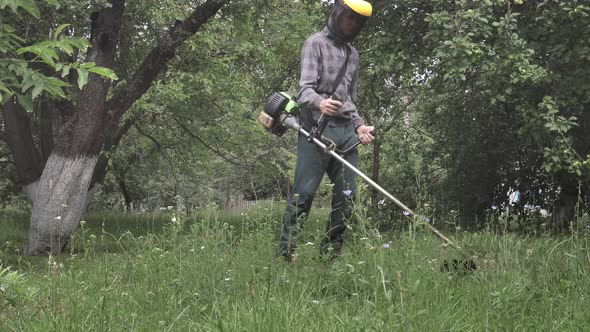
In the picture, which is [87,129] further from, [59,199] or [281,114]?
[281,114]

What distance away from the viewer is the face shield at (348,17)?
442 cm

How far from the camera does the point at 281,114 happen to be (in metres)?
4.59

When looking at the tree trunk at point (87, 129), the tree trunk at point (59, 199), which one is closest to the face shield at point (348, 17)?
the tree trunk at point (87, 129)

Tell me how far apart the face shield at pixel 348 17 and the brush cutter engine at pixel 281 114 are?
622 millimetres

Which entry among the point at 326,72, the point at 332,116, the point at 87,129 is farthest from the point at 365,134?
the point at 87,129

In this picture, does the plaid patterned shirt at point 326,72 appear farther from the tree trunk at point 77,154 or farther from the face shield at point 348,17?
the tree trunk at point 77,154

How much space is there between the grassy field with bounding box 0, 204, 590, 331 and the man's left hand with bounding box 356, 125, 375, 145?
2.67ft

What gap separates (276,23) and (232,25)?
7.02 ft

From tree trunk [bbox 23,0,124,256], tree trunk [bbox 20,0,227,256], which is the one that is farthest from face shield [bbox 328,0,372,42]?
tree trunk [bbox 23,0,124,256]

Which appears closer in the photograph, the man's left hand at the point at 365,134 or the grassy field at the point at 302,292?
the grassy field at the point at 302,292

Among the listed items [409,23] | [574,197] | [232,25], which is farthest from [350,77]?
[232,25]

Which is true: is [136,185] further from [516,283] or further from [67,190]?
[516,283]

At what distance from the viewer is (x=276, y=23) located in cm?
1414

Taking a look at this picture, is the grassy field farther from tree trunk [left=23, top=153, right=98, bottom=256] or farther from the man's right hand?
tree trunk [left=23, top=153, right=98, bottom=256]
